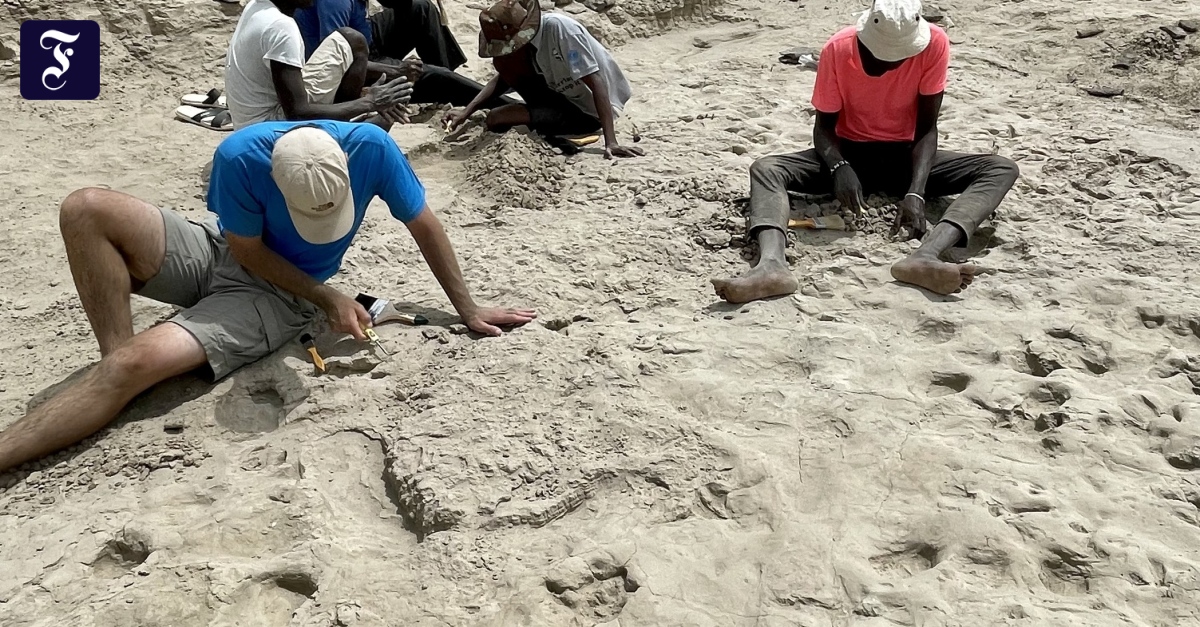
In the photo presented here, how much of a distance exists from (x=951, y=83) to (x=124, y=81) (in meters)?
4.28

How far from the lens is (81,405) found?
248 centimetres

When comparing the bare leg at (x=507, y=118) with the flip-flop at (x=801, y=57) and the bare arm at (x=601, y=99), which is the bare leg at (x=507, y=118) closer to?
the bare arm at (x=601, y=99)

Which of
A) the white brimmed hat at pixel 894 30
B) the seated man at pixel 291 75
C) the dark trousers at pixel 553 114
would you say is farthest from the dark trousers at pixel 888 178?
the seated man at pixel 291 75

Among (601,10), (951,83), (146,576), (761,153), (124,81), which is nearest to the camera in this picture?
(146,576)

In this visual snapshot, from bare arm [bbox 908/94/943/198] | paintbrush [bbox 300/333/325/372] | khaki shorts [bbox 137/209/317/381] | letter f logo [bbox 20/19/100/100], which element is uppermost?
bare arm [bbox 908/94/943/198]

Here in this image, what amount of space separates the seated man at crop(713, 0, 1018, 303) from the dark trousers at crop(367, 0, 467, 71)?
236cm

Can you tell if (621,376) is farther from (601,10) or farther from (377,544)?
(601,10)

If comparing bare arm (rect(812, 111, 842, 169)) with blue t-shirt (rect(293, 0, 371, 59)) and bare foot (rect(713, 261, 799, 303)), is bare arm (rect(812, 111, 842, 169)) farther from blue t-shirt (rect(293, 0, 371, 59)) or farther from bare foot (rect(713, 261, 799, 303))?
blue t-shirt (rect(293, 0, 371, 59))

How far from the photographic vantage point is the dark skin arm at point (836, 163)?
334 centimetres

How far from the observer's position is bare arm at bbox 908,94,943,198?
10.8 ft

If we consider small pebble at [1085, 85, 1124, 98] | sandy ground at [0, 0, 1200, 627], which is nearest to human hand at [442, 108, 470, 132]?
sandy ground at [0, 0, 1200, 627]

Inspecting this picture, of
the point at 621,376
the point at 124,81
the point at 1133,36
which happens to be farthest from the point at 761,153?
the point at 124,81

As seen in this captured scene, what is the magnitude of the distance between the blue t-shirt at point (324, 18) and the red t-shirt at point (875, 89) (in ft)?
7.69

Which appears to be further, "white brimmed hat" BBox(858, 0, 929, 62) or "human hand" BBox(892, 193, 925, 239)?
"human hand" BBox(892, 193, 925, 239)
